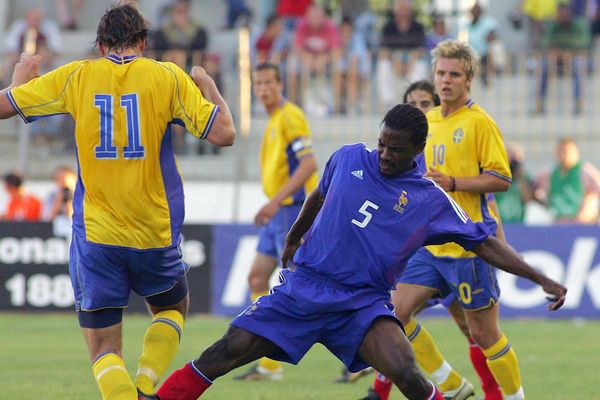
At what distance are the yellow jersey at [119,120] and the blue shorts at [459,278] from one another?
2.41 meters

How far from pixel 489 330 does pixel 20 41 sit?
14.3 metres

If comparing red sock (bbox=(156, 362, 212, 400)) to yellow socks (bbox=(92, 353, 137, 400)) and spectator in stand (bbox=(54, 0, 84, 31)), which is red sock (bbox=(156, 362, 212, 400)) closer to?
yellow socks (bbox=(92, 353, 137, 400))

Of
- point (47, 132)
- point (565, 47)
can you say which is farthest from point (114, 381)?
point (565, 47)

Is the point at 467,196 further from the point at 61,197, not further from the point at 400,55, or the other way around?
the point at 400,55

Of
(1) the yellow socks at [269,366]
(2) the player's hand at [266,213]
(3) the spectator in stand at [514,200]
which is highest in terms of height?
(2) the player's hand at [266,213]

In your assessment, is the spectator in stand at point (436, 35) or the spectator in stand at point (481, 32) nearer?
the spectator in stand at point (436, 35)

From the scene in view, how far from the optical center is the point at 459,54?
8562 millimetres

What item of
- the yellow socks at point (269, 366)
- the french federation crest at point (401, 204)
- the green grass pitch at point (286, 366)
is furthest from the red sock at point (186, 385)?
the yellow socks at point (269, 366)

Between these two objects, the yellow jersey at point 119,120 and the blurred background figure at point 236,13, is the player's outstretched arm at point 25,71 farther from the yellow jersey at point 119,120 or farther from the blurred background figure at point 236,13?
the blurred background figure at point 236,13

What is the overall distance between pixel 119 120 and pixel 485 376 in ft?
12.0

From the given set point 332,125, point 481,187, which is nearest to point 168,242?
point 481,187

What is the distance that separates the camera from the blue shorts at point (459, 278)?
28.0 ft

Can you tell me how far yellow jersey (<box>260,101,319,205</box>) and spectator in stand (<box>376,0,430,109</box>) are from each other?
25.0ft

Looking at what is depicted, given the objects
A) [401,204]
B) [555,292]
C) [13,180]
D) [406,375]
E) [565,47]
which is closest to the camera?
[406,375]
